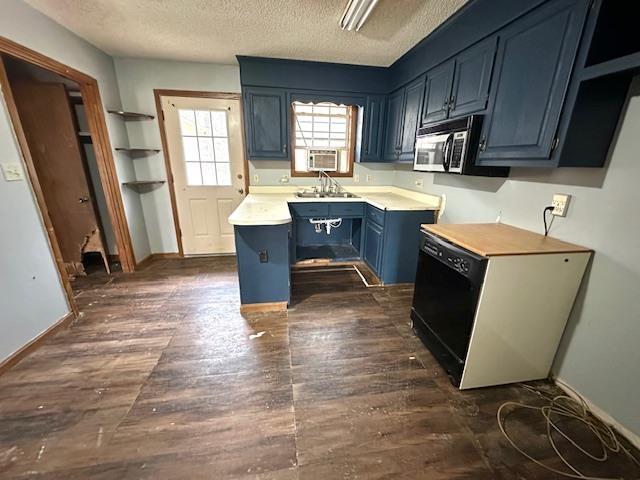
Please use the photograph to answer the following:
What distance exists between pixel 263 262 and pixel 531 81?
2.12 m

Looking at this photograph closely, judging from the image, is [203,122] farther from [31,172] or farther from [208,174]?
[31,172]

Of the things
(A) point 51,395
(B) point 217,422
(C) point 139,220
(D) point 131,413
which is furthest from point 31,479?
(C) point 139,220

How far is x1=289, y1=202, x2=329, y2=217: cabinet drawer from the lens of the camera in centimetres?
298

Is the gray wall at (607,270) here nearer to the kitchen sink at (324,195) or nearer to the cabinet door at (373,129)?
the cabinet door at (373,129)

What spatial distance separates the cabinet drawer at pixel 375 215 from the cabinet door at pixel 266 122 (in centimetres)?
122

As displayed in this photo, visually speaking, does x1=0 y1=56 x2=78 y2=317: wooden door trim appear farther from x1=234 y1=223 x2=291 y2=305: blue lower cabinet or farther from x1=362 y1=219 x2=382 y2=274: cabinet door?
x1=362 y1=219 x2=382 y2=274: cabinet door

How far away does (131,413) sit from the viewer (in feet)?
4.55

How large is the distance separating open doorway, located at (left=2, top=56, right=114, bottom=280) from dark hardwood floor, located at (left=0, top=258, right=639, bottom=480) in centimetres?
117

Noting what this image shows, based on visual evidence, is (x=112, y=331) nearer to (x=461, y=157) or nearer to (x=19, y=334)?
(x=19, y=334)

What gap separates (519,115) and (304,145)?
247 cm

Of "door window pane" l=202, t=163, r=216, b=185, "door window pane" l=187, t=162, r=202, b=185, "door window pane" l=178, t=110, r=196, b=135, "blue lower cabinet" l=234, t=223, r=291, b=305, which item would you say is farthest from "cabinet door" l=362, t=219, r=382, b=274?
"door window pane" l=178, t=110, r=196, b=135

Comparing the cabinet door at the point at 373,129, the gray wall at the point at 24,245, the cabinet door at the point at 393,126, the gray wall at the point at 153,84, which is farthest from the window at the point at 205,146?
the cabinet door at the point at 393,126

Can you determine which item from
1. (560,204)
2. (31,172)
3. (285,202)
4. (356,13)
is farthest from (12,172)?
(560,204)

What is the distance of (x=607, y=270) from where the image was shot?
132 cm
